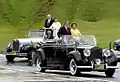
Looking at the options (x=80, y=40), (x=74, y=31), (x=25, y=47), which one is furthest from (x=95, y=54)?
(x=25, y=47)

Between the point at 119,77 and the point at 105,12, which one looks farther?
the point at 105,12

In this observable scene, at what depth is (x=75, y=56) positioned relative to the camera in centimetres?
1794

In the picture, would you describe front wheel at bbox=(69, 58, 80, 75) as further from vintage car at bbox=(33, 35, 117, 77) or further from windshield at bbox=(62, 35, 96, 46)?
windshield at bbox=(62, 35, 96, 46)

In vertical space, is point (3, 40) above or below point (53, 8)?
below

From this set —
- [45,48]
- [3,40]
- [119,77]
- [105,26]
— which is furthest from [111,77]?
[105,26]

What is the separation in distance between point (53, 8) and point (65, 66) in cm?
3763

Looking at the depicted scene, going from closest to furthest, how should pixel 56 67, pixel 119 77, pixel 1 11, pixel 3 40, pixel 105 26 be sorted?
1. pixel 119 77
2. pixel 56 67
3. pixel 3 40
4. pixel 105 26
5. pixel 1 11

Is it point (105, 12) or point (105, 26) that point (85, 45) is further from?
point (105, 12)

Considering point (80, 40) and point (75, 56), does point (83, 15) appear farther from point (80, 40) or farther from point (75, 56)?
point (75, 56)

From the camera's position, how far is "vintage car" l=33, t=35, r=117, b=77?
58.2 ft

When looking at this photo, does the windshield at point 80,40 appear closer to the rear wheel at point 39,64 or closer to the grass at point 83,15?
the rear wheel at point 39,64

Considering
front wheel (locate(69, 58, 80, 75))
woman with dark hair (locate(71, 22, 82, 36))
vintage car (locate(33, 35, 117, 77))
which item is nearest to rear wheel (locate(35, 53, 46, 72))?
vintage car (locate(33, 35, 117, 77))

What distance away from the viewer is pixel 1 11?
55031mm

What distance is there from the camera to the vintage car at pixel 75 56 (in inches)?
698
